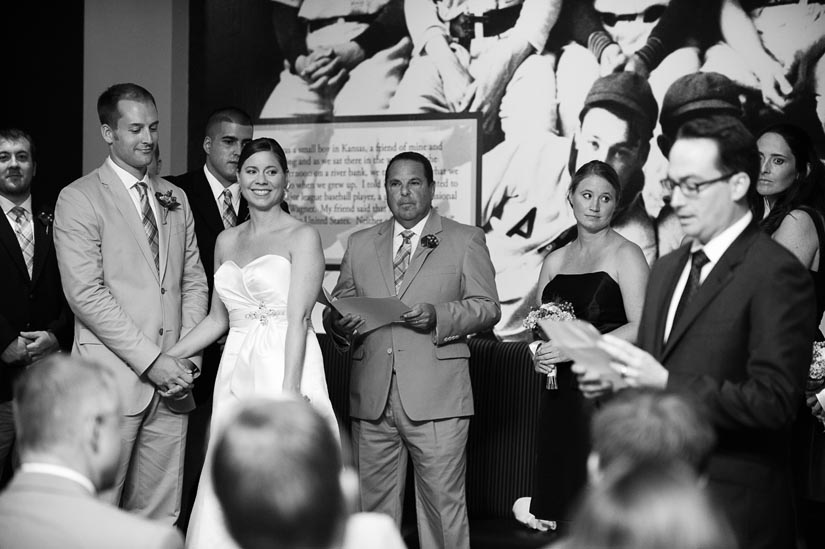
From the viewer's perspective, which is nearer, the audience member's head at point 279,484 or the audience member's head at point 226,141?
the audience member's head at point 279,484

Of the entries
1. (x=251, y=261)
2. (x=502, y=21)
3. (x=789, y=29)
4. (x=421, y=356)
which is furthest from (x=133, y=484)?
(x=789, y=29)

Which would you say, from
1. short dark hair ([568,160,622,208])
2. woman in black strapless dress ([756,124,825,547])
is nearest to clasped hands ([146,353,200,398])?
short dark hair ([568,160,622,208])

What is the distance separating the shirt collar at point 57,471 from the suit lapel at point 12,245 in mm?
2802

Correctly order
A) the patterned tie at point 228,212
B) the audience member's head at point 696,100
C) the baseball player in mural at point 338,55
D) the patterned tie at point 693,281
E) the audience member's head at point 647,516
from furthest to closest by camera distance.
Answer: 1. the baseball player in mural at point 338,55
2. the audience member's head at point 696,100
3. the patterned tie at point 228,212
4. the patterned tie at point 693,281
5. the audience member's head at point 647,516

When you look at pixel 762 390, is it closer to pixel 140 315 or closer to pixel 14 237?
pixel 140 315

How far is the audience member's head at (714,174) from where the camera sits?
2816 millimetres

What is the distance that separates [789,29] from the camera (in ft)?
19.2

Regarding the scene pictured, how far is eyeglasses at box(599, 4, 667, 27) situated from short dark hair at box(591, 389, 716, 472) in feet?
14.6

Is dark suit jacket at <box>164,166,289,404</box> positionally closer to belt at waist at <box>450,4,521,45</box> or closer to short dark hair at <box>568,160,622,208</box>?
short dark hair at <box>568,160,622,208</box>

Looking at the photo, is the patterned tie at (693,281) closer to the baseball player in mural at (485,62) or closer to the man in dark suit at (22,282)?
the man in dark suit at (22,282)

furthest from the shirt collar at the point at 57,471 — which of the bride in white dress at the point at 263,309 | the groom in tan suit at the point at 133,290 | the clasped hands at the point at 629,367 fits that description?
the groom in tan suit at the point at 133,290

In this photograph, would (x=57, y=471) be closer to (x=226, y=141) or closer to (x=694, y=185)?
(x=694, y=185)

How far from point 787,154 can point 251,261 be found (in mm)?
2371

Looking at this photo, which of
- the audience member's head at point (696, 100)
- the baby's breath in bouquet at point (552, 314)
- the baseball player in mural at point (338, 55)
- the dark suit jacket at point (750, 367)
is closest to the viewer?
the dark suit jacket at point (750, 367)
